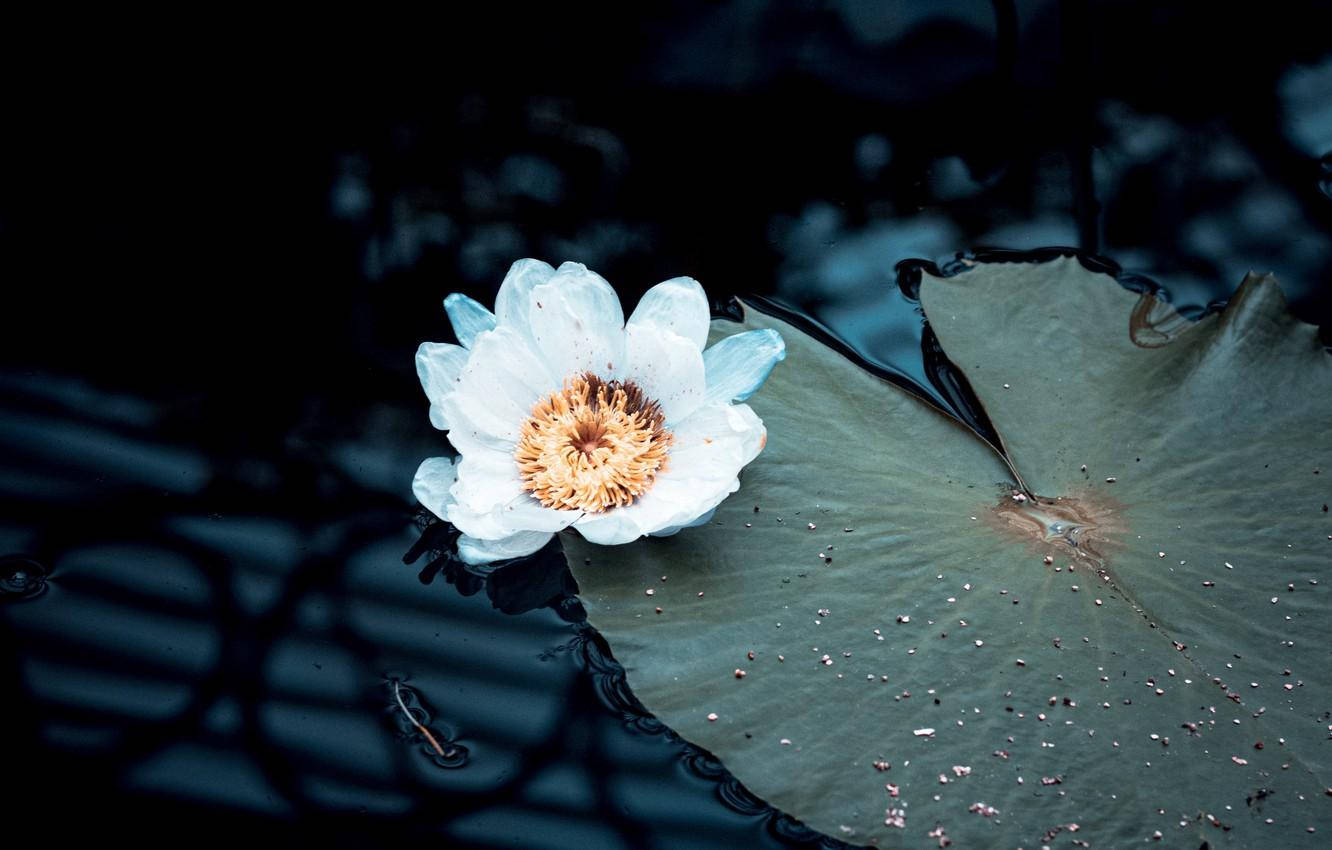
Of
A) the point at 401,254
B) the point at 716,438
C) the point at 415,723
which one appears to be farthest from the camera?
the point at 401,254

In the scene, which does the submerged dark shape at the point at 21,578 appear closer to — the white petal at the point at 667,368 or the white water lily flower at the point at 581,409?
the white water lily flower at the point at 581,409

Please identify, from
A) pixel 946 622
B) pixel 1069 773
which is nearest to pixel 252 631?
pixel 946 622

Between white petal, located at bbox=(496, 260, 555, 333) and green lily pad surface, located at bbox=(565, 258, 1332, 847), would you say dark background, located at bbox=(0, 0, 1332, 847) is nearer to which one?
green lily pad surface, located at bbox=(565, 258, 1332, 847)

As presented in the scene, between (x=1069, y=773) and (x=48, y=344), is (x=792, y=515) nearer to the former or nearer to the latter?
(x=1069, y=773)

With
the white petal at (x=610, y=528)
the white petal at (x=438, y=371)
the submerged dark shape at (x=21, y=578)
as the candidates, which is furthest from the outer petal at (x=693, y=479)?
the submerged dark shape at (x=21, y=578)

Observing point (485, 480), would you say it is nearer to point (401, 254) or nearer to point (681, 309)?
point (681, 309)

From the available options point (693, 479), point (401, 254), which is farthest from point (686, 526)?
point (401, 254)

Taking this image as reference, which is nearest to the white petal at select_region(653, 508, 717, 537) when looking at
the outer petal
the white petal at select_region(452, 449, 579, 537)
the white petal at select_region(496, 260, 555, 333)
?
the outer petal
